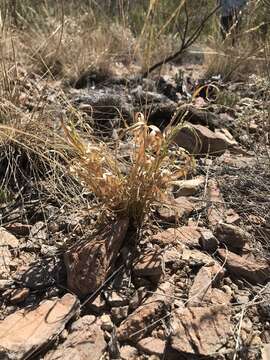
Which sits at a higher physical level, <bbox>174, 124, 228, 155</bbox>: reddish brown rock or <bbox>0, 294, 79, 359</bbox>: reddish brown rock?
<bbox>174, 124, 228, 155</bbox>: reddish brown rock

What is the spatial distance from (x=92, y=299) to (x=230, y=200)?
0.71 metres

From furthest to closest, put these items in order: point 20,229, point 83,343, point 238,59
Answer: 1. point 238,59
2. point 20,229
3. point 83,343

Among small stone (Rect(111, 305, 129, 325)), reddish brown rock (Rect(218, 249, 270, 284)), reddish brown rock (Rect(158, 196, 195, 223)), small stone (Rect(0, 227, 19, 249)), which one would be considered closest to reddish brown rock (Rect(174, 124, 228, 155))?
reddish brown rock (Rect(158, 196, 195, 223))

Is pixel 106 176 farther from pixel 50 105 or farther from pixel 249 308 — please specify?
pixel 50 105

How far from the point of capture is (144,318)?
4.68ft

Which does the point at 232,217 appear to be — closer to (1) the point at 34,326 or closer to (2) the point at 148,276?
(2) the point at 148,276

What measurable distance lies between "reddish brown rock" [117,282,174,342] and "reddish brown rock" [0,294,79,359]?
0.16 meters

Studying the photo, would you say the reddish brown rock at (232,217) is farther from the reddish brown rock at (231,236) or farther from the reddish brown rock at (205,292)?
the reddish brown rock at (205,292)

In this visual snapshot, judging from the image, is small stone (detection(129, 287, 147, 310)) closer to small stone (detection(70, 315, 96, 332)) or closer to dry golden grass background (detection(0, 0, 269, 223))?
small stone (detection(70, 315, 96, 332))

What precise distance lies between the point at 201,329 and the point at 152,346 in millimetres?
139

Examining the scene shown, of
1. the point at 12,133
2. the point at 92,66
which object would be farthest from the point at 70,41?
→ the point at 12,133

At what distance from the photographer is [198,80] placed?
3.34 metres

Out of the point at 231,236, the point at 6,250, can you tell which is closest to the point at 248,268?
the point at 231,236

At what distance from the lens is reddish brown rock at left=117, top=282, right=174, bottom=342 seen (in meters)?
1.41
